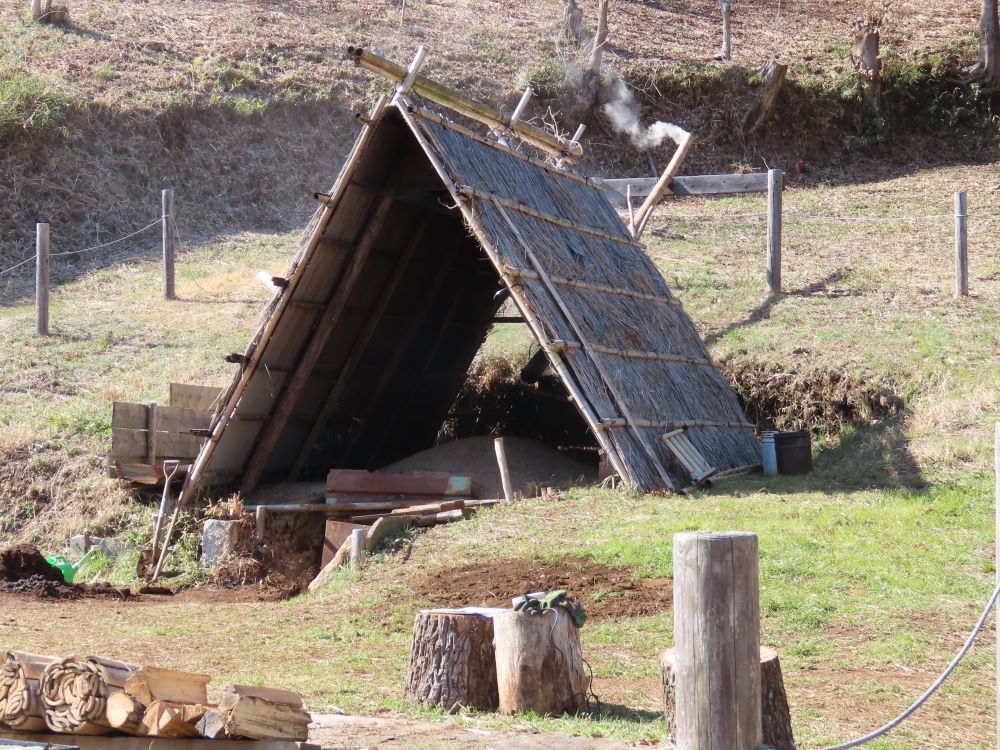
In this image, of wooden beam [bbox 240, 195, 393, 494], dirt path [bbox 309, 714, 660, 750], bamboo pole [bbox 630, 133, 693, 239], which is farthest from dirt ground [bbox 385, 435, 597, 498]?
dirt path [bbox 309, 714, 660, 750]

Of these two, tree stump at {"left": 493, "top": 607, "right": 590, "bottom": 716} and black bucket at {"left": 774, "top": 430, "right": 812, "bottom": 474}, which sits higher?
black bucket at {"left": 774, "top": 430, "right": 812, "bottom": 474}

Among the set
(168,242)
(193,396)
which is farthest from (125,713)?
(168,242)

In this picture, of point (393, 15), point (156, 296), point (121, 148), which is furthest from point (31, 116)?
point (393, 15)

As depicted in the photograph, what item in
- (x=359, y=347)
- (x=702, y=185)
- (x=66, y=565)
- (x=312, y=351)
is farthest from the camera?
(x=702, y=185)

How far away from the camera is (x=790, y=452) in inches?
398

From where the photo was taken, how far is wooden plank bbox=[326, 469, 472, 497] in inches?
393

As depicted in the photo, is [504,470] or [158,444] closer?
[504,470]

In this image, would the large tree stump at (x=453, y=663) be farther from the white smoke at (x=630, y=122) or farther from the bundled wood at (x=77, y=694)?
the white smoke at (x=630, y=122)

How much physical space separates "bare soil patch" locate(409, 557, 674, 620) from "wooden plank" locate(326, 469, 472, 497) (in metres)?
2.13

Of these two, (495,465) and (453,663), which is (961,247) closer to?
(495,465)

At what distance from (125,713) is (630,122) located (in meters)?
20.8

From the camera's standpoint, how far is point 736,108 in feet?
75.3

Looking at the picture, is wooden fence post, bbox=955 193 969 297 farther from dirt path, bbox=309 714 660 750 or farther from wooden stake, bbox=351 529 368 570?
dirt path, bbox=309 714 660 750

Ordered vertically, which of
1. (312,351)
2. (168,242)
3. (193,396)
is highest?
(168,242)
